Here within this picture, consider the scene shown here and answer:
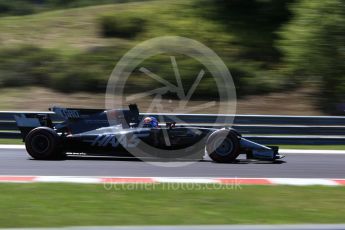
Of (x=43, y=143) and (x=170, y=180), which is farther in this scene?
(x=43, y=143)

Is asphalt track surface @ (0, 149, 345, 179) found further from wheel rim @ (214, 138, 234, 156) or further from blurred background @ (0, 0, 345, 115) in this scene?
blurred background @ (0, 0, 345, 115)

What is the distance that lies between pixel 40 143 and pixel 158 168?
2314 millimetres

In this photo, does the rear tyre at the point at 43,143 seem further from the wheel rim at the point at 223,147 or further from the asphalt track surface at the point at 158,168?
the wheel rim at the point at 223,147

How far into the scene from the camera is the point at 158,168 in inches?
396

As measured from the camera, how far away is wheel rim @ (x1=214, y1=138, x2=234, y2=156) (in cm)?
1052

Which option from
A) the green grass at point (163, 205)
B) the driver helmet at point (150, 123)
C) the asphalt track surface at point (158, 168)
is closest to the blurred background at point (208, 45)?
the asphalt track surface at point (158, 168)

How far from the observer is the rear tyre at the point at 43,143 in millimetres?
10680

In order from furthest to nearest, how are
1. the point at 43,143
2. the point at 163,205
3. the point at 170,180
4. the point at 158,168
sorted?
the point at 43,143 → the point at 158,168 → the point at 170,180 → the point at 163,205

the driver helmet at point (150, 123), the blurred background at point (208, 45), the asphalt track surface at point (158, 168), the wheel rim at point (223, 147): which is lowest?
the asphalt track surface at point (158, 168)

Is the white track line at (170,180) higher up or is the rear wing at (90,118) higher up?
the rear wing at (90,118)

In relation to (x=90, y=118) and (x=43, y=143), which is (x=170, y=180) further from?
(x=43, y=143)

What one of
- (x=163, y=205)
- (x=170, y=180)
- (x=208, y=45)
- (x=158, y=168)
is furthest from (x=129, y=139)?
(x=208, y=45)

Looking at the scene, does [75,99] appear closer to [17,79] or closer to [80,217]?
[17,79]

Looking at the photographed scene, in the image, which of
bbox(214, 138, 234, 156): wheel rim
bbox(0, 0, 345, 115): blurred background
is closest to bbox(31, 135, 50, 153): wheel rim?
bbox(214, 138, 234, 156): wheel rim
